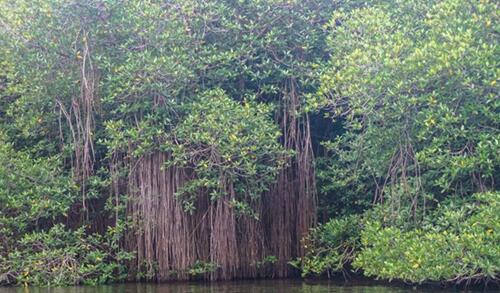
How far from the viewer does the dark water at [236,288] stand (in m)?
9.32

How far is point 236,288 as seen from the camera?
9758 millimetres

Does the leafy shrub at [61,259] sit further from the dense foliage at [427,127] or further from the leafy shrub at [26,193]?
the dense foliage at [427,127]

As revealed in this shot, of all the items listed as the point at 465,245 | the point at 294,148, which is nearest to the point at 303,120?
the point at 294,148

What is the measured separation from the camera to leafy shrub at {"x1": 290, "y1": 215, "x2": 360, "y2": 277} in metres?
10.7

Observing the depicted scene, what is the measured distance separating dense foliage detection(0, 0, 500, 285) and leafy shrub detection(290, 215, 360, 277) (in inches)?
1.1

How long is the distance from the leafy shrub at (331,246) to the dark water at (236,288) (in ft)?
1.24

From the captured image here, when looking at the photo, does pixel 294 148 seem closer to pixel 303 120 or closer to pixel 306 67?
pixel 303 120

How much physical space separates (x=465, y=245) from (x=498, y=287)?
104cm

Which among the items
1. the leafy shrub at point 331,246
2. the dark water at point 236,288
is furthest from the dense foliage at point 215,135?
the dark water at point 236,288

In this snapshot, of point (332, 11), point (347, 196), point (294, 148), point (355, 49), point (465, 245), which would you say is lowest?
point (465, 245)

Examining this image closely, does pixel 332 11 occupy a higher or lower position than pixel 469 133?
higher

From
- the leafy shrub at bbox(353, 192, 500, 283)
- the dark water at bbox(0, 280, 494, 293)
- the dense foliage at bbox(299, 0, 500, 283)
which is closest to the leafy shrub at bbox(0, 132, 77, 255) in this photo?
the dark water at bbox(0, 280, 494, 293)

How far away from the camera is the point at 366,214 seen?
34.1ft

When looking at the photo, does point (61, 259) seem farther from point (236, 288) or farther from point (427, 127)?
point (427, 127)
